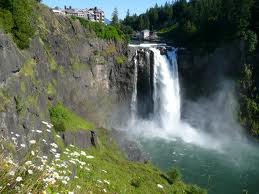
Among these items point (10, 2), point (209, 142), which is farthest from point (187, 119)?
point (10, 2)

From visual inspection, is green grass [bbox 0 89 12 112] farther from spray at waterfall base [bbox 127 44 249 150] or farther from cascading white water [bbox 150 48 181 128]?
cascading white water [bbox 150 48 181 128]

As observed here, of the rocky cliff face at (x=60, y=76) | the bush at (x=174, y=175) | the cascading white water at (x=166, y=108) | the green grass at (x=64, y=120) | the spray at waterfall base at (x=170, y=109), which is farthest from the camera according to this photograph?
the spray at waterfall base at (x=170, y=109)

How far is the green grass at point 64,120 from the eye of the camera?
1219 inches

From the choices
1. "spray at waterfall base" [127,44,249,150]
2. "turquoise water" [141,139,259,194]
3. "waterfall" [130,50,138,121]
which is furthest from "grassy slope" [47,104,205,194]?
"spray at waterfall base" [127,44,249,150]

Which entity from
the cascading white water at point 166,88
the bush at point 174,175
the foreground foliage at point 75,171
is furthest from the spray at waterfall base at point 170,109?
the bush at point 174,175

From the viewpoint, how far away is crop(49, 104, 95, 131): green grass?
102 ft

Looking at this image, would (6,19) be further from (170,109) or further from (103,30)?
(170,109)

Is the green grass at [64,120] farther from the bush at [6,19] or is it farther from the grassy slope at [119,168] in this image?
the bush at [6,19]

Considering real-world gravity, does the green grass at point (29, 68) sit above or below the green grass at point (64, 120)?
above

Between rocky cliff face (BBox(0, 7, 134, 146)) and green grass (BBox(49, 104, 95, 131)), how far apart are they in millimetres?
839

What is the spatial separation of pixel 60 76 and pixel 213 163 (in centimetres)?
1778

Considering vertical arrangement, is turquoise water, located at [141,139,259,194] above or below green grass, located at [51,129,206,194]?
below

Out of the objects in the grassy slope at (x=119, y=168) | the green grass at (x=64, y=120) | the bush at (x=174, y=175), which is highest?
the green grass at (x=64, y=120)

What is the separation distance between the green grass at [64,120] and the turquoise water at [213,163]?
32.5 ft
